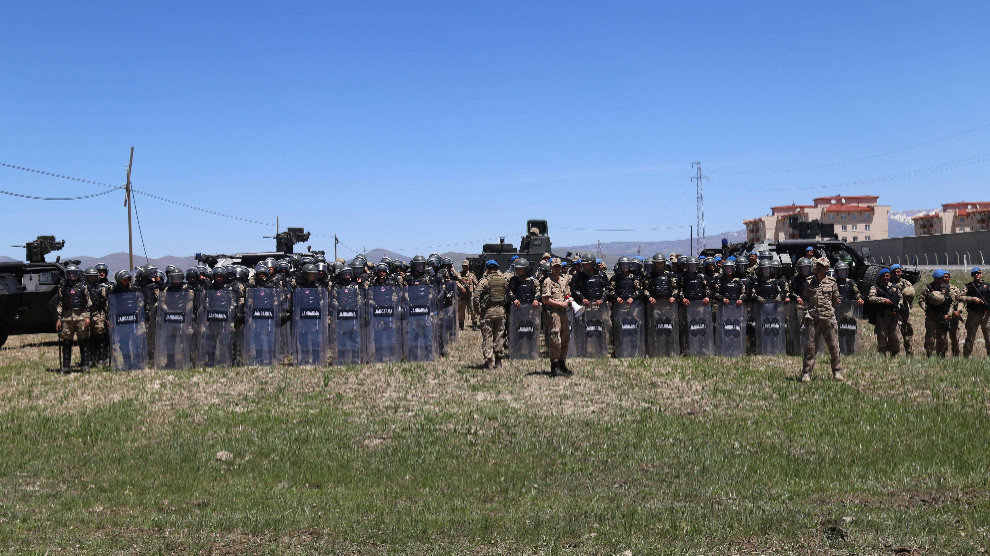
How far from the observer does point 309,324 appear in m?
16.8

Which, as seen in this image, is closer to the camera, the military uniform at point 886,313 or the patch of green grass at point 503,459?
the patch of green grass at point 503,459

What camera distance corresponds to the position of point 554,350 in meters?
15.0

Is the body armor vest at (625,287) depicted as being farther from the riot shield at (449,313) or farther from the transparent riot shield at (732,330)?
the riot shield at (449,313)

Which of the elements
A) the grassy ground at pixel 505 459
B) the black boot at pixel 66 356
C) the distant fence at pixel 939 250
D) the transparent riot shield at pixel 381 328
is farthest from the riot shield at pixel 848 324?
the distant fence at pixel 939 250

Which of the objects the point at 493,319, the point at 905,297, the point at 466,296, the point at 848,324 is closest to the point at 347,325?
the point at 493,319

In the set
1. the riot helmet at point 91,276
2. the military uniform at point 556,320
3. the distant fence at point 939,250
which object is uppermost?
the distant fence at point 939,250

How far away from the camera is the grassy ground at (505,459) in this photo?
731 cm

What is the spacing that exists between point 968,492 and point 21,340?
24229 millimetres

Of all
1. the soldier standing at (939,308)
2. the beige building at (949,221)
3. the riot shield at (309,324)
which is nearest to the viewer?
the riot shield at (309,324)

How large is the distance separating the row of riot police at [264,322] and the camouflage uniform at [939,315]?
9371 mm

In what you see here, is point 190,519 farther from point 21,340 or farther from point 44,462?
point 21,340

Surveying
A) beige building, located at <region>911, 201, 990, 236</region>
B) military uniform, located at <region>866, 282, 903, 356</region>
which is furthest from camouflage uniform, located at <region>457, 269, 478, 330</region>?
beige building, located at <region>911, 201, 990, 236</region>

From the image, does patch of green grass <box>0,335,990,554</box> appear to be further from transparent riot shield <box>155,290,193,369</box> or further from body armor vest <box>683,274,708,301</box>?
body armor vest <box>683,274,708,301</box>

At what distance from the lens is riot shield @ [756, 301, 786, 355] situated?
1730 cm
